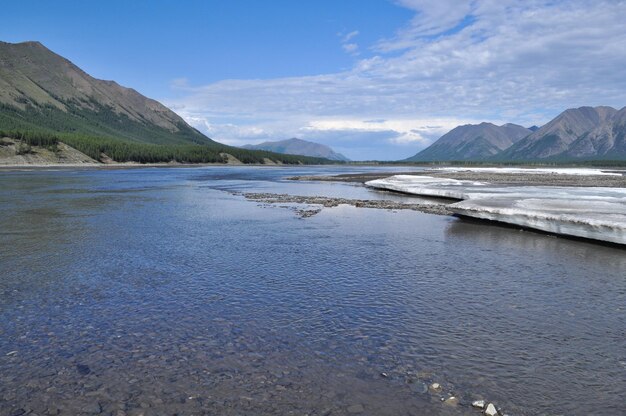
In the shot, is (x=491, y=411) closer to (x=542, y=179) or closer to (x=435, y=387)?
(x=435, y=387)

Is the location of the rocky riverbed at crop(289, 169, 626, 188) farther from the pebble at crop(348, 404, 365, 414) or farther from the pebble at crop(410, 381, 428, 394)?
the pebble at crop(348, 404, 365, 414)

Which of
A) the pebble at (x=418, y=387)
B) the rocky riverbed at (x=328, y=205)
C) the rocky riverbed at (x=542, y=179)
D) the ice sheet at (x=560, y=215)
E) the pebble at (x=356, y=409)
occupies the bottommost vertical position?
the pebble at (x=356, y=409)

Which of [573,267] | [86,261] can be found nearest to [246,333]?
[86,261]

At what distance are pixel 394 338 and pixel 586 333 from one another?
17.7 feet

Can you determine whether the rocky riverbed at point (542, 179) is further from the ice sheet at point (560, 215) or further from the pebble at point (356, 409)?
the pebble at point (356, 409)

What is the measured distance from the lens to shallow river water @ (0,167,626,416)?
9.12m

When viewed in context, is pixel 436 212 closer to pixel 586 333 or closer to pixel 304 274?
pixel 304 274

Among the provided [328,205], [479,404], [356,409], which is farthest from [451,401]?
[328,205]

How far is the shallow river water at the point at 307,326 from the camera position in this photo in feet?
29.9

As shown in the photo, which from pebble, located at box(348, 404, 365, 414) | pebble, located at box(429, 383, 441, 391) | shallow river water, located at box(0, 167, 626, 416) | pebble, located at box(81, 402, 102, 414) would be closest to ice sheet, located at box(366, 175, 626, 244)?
shallow river water, located at box(0, 167, 626, 416)

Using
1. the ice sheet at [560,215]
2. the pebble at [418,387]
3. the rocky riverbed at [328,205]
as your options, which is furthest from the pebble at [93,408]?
the rocky riverbed at [328,205]

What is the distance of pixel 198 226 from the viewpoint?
32.3 metres

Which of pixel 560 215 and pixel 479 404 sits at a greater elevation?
pixel 560 215

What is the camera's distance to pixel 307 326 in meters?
13.0
